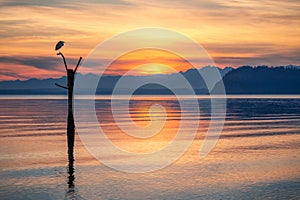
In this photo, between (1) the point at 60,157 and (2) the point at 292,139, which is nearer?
(1) the point at 60,157

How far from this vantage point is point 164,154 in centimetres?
2920

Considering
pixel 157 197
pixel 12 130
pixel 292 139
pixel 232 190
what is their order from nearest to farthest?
pixel 157 197
pixel 232 190
pixel 292 139
pixel 12 130

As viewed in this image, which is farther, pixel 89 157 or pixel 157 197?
pixel 89 157

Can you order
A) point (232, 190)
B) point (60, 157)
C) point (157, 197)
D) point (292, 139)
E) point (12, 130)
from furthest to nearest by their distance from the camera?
point (12, 130) → point (292, 139) → point (60, 157) → point (232, 190) → point (157, 197)

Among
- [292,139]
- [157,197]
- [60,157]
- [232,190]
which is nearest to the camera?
[157,197]

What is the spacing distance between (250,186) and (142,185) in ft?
16.5

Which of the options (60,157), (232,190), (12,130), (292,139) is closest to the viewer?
(232,190)

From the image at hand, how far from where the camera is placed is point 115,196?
1861 cm

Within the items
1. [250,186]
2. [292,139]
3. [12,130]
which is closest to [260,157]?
[250,186]

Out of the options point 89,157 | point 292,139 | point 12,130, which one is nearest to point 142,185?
point 89,157

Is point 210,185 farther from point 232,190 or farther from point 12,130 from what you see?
point 12,130

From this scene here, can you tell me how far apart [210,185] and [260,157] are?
28.2 feet

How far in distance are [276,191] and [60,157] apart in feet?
45.0

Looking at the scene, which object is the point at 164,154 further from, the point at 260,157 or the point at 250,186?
the point at 250,186
